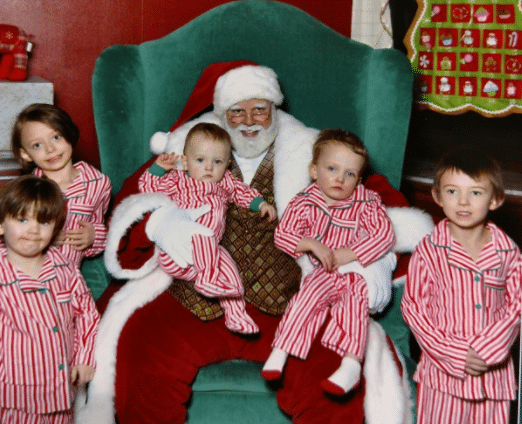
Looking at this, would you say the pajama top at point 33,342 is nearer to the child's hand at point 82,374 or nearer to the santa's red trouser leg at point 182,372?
the child's hand at point 82,374

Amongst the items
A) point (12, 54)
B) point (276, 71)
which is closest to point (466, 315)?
point (276, 71)

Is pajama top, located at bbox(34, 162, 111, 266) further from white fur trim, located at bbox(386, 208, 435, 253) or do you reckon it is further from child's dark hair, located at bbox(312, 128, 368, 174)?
white fur trim, located at bbox(386, 208, 435, 253)

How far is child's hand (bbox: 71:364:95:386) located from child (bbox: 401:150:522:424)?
899 millimetres

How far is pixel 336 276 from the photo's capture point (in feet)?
6.22

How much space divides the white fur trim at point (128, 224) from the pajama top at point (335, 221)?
1.27 ft

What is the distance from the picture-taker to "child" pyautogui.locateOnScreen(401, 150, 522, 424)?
5.25ft

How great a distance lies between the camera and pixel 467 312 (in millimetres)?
1628

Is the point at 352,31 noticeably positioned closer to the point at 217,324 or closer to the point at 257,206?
the point at 257,206

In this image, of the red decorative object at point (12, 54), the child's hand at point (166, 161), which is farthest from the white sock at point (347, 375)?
the red decorative object at point (12, 54)

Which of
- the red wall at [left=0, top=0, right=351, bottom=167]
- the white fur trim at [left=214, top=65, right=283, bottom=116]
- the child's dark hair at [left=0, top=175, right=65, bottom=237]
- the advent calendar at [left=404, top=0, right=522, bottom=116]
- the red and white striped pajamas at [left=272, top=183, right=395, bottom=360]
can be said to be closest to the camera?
the child's dark hair at [left=0, top=175, right=65, bottom=237]

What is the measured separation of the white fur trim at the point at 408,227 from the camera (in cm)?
199

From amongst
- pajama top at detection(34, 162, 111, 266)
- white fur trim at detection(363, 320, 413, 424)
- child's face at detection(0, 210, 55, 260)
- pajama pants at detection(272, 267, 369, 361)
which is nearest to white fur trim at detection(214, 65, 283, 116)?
pajama top at detection(34, 162, 111, 266)

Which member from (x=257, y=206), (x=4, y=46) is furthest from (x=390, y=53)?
(x=4, y=46)

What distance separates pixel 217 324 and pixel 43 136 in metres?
0.78
